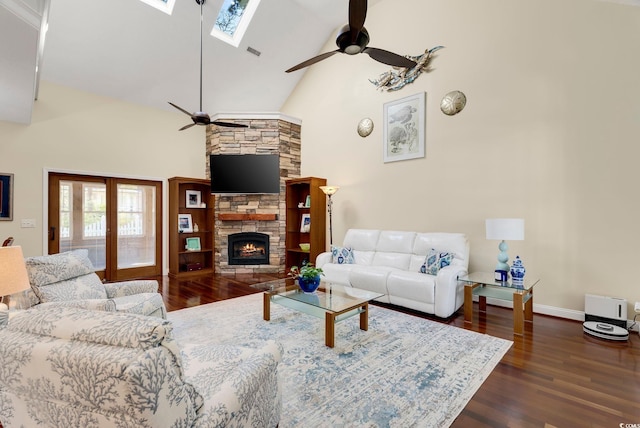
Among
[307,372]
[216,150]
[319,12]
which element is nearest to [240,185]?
[216,150]

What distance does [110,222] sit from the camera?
5.44 metres

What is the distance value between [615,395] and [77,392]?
3.03m

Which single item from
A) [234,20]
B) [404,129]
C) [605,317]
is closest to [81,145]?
[234,20]

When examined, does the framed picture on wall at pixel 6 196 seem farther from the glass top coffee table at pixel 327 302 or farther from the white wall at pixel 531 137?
the white wall at pixel 531 137

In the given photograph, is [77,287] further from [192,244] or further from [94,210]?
[192,244]

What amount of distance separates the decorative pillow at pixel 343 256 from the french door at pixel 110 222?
3.72 metres

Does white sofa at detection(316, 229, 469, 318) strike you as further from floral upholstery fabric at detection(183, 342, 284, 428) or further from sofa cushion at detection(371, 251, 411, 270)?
floral upholstery fabric at detection(183, 342, 284, 428)

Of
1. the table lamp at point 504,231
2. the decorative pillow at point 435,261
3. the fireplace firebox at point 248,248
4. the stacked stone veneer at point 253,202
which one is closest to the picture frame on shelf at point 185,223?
the stacked stone veneer at point 253,202

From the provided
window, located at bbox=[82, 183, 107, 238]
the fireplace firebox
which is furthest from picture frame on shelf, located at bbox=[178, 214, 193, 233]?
window, located at bbox=[82, 183, 107, 238]

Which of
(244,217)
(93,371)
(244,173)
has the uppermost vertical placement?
(244,173)

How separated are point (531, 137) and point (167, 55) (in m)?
5.68

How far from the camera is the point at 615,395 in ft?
6.63

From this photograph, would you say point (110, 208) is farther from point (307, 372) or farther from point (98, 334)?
point (98, 334)

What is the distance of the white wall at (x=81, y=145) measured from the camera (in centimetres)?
452
